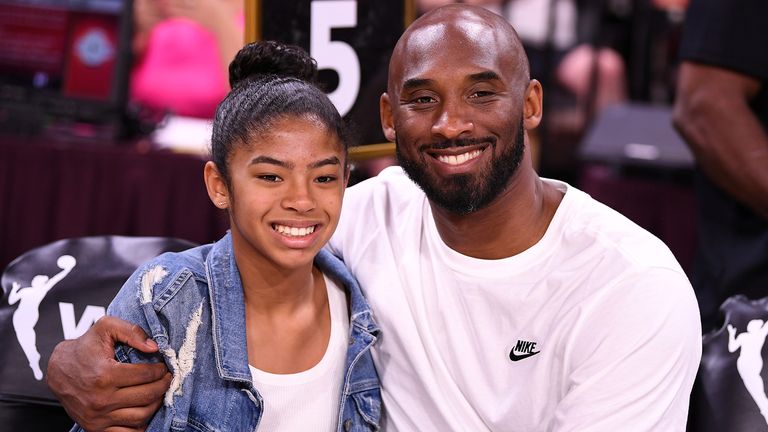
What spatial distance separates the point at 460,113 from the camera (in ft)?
6.93

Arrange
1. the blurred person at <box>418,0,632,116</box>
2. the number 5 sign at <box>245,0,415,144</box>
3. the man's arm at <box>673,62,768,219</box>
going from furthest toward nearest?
the blurred person at <box>418,0,632,116</box> → the man's arm at <box>673,62,768,219</box> → the number 5 sign at <box>245,0,415,144</box>

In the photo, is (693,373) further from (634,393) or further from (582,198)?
(582,198)

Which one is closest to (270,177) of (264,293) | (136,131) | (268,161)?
(268,161)

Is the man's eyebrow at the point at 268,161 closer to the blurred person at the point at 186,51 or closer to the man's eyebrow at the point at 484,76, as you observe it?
the man's eyebrow at the point at 484,76

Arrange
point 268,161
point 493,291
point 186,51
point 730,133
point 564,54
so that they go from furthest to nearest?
1. point 564,54
2. point 186,51
3. point 730,133
4. point 493,291
5. point 268,161

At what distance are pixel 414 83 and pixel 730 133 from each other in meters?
1.00

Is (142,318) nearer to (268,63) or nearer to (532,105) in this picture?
(268,63)

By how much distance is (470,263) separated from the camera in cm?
217

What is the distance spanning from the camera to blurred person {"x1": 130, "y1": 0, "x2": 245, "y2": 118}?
479cm

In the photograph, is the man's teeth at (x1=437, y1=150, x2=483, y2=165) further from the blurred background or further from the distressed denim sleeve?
the blurred background

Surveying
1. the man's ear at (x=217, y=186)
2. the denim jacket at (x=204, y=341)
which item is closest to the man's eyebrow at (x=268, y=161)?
the man's ear at (x=217, y=186)

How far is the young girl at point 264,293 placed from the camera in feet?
6.50

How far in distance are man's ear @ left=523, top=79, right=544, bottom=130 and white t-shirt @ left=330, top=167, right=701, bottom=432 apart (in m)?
0.16

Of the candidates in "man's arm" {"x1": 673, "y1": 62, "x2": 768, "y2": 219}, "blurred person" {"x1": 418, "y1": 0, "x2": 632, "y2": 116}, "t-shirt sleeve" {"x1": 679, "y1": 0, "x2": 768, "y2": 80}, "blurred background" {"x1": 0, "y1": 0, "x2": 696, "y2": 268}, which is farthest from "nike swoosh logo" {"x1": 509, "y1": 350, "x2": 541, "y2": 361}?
"blurred person" {"x1": 418, "y1": 0, "x2": 632, "y2": 116}
